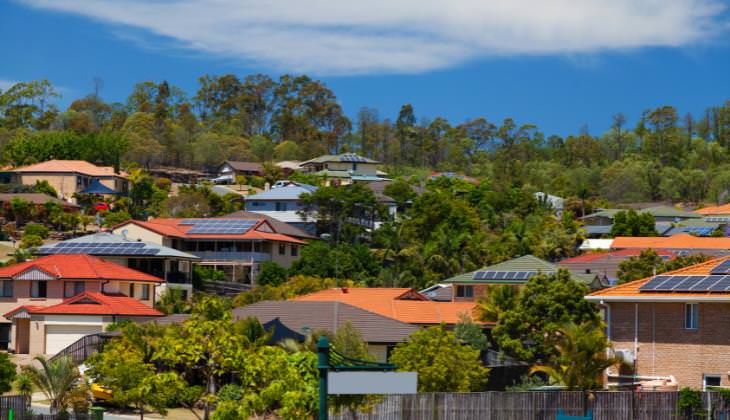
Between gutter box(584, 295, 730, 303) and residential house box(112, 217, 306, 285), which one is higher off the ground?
residential house box(112, 217, 306, 285)

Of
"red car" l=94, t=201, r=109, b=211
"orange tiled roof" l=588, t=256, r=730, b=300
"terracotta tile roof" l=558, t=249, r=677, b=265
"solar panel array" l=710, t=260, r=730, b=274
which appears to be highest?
"red car" l=94, t=201, r=109, b=211

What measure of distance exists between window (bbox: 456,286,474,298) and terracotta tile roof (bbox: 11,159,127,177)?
62865 mm

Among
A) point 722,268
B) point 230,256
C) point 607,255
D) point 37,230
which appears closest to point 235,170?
point 37,230

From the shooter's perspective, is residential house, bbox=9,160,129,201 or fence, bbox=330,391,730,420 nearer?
fence, bbox=330,391,730,420

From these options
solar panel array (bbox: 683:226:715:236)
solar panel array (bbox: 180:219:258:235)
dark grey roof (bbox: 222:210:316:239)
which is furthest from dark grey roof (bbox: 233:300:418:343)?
solar panel array (bbox: 683:226:715:236)

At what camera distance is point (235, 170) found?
157 metres

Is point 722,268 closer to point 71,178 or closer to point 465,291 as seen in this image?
point 465,291

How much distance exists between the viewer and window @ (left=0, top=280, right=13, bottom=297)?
2763 inches

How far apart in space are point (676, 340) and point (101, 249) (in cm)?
4425

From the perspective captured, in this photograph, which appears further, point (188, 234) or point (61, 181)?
point (61, 181)

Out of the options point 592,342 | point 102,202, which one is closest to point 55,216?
point 102,202

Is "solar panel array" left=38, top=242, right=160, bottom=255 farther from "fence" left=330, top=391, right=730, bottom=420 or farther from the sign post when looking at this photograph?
the sign post

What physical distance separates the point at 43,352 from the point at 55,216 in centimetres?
4401

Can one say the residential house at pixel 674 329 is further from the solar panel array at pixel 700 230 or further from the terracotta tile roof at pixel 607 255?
the solar panel array at pixel 700 230
